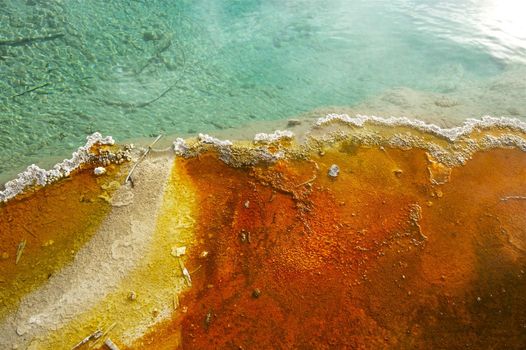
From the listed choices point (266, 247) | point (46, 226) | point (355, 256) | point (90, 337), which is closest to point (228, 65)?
point (266, 247)

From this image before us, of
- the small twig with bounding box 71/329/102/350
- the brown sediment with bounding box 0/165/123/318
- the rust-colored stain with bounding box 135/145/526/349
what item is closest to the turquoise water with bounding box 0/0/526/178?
the brown sediment with bounding box 0/165/123/318

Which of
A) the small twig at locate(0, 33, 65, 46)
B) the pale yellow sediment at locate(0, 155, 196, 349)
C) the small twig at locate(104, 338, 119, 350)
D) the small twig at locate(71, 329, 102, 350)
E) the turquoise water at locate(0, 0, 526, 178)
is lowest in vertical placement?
the small twig at locate(104, 338, 119, 350)

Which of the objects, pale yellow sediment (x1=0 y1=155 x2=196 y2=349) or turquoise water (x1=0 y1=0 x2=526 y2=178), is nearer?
pale yellow sediment (x1=0 y1=155 x2=196 y2=349)

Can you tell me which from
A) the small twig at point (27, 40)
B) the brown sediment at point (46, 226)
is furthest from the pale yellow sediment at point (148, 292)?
the small twig at point (27, 40)

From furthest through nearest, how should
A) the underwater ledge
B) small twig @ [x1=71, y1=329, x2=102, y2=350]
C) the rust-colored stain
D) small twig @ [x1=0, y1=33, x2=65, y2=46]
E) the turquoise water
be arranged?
small twig @ [x1=0, y1=33, x2=65, y2=46] → the turquoise water → the rust-colored stain → the underwater ledge → small twig @ [x1=71, y1=329, x2=102, y2=350]

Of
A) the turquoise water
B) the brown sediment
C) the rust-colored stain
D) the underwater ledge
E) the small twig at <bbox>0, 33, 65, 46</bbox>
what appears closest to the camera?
the underwater ledge

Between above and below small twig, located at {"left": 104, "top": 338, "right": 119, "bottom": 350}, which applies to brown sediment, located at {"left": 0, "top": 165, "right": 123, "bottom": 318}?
above

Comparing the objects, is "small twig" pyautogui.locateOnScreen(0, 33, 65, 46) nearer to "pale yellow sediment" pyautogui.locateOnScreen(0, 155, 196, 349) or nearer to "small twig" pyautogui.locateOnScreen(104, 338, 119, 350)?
"pale yellow sediment" pyautogui.locateOnScreen(0, 155, 196, 349)
